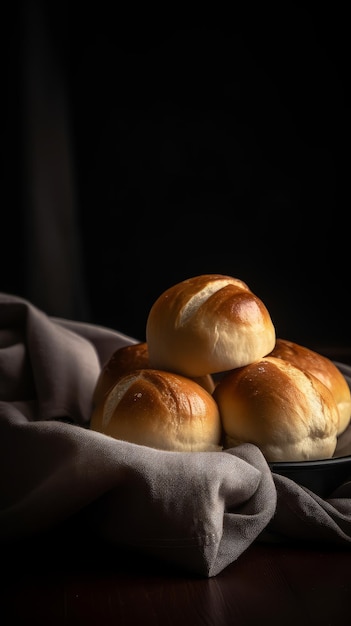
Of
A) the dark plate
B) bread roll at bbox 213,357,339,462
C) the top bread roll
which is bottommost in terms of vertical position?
the dark plate

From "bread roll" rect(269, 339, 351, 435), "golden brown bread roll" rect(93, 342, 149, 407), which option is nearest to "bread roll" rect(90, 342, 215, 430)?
"golden brown bread roll" rect(93, 342, 149, 407)

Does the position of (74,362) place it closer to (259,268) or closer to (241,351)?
(241,351)

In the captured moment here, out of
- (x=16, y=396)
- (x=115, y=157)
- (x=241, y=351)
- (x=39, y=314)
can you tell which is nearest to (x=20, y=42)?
(x=115, y=157)

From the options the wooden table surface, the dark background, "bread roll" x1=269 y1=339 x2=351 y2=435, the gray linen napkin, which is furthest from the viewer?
the dark background

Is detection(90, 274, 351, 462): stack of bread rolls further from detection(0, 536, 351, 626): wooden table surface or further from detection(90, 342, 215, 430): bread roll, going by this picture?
detection(0, 536, 351, 626): wooden table surface

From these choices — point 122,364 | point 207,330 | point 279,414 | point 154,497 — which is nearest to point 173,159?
point 122,364

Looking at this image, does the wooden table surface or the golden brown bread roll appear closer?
the wooden table surface
